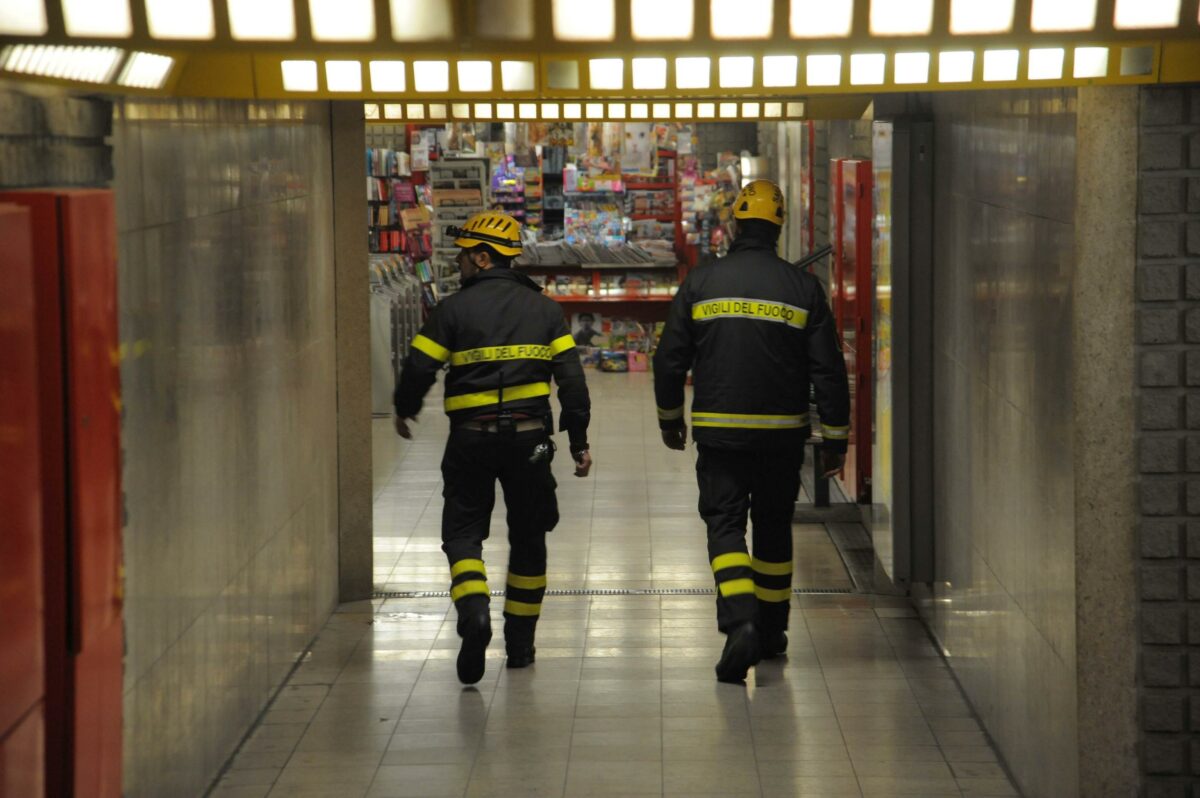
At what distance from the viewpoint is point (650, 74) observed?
450cm

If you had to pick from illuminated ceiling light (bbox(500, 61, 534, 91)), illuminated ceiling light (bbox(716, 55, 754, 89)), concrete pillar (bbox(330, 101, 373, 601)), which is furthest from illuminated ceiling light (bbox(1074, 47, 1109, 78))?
concrete pillar (bbox(330, 101, 373, 601))

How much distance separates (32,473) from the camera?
2812 mm

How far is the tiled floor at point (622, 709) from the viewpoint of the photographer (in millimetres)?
5168

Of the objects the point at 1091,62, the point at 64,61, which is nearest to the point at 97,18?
the point at 64,61

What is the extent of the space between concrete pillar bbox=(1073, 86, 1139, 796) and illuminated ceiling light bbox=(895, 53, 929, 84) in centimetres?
39

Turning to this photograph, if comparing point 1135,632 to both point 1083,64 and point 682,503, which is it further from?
point 682,503

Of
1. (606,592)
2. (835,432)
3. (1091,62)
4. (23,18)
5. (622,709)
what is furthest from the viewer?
(606,592)

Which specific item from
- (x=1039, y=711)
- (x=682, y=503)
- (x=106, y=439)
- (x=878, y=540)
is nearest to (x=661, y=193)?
(x=682, y=503)

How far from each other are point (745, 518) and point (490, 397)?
1019mm

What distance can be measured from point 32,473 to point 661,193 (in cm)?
1519

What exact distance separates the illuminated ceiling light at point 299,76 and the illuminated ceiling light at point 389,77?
0.57 ft

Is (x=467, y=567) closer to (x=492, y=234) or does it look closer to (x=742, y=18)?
(x=492, y=234)

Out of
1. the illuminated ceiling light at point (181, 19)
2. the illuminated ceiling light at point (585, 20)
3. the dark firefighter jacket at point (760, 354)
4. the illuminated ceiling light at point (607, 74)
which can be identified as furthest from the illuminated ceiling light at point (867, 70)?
the dark firefighter jacket at point (760, 354)

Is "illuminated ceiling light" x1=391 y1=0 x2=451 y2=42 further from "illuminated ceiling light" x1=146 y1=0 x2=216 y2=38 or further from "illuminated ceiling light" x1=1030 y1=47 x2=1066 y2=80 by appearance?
"illuminated ceiling light" x1=1030 y1=47 x2=1066 y2=80
